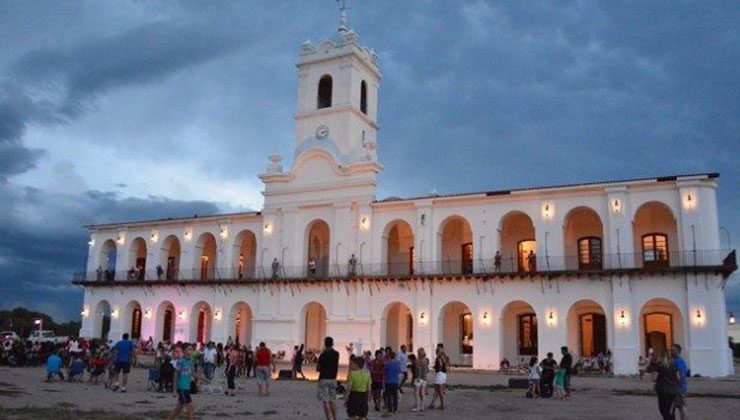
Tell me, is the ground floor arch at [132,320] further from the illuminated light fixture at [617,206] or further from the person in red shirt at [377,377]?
the person in red shirt at [377,377]

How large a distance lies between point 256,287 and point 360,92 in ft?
42.9

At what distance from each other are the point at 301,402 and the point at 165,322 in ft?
101

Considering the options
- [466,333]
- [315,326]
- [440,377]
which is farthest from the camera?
[315,326]

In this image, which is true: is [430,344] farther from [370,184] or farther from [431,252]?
[370,184]

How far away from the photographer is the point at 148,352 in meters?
39.7

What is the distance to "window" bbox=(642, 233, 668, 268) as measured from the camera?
1208 inches

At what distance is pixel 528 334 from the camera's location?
3406 cm

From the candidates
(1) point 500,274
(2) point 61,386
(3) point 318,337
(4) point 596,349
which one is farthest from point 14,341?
(4) point 596,349

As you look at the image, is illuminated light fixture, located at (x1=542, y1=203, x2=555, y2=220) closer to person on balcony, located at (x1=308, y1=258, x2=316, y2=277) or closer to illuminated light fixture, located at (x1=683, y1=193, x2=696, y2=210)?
illuminated light fixture, located at (x1=683, y1=193, x2=696, y2=210)

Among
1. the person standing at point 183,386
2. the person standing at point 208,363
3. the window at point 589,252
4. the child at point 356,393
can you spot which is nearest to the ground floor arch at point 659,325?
the window at point 589,252

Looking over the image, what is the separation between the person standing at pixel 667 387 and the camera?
447 inches

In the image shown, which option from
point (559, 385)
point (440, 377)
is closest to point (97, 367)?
point (440, 377)

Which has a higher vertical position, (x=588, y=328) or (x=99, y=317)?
(x=99, y=317)

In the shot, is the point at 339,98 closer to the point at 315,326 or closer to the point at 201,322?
the point at 315,326
